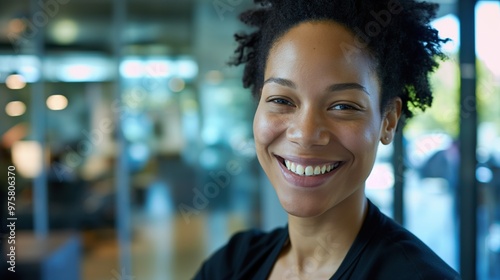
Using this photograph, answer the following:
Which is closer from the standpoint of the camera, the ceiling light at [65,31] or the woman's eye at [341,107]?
the woman's eye at [341,107]

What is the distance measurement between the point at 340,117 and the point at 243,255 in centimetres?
49

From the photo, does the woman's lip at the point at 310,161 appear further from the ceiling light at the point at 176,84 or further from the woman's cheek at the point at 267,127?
the ceiling light at the point at 176,84

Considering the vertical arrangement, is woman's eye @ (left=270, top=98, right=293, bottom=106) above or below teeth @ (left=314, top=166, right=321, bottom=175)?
above

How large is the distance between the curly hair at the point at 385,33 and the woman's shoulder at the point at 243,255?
0.37m

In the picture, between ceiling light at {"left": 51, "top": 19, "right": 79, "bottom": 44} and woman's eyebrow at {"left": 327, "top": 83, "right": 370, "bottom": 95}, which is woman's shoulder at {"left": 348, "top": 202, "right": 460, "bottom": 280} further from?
ceiling light at {"left": 51, "top": 19, "right": 79, "bottom": 44}

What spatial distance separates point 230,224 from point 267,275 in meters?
4.21

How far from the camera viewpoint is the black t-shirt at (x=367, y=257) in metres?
0.99

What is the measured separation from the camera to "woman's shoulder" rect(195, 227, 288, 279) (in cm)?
133

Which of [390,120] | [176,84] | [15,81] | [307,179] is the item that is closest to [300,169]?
[307,179]

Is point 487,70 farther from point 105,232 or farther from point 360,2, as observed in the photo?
point 105,232

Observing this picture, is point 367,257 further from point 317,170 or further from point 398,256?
point 317,170

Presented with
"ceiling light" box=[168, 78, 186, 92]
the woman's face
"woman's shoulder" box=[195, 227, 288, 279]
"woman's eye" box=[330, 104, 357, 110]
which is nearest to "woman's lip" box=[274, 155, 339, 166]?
the woman's face

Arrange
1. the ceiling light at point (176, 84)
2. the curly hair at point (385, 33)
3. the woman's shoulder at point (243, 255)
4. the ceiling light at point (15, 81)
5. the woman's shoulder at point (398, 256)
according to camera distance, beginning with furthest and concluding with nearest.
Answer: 1. the ceiling light at point (176, 84)
2. the ceiling light at point (15, 81)
3. the woman's shoulder at point (243, 255)
4. the curly hair at point (385, 33)
5. the woman's shoulder at point (398, 256)

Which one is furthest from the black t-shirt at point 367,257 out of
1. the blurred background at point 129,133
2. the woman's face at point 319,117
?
the blurred background at point 129,133
